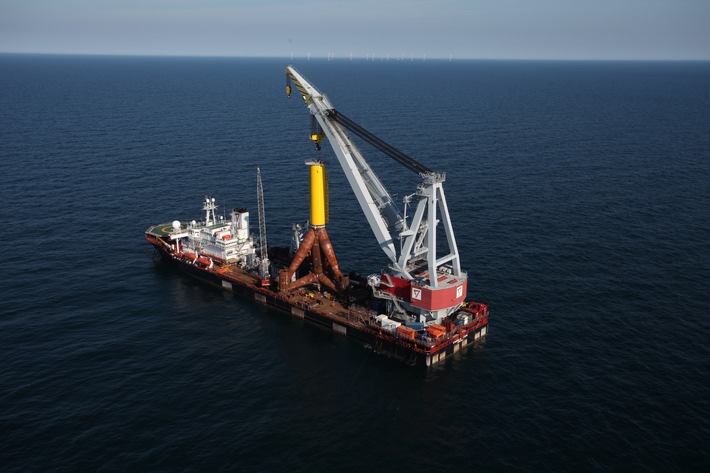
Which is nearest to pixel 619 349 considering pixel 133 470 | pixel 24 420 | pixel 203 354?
pixel 203 354

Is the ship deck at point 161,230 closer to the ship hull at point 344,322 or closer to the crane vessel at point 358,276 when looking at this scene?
the crane vessel at point 358,276

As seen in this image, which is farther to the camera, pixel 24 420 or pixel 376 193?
pixel 376 193

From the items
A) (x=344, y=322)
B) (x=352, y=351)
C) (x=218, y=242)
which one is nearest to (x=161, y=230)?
(x=218, y=242)

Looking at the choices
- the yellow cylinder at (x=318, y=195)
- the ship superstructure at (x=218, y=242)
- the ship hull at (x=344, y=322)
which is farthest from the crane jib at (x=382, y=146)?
the ship superstructure at (x=218, y=242)

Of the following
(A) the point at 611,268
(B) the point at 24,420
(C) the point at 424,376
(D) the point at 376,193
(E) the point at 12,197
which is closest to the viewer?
(B) the point at 24,420

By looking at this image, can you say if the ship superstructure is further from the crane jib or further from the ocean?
the crane jib

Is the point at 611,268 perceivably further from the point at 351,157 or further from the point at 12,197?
the point at 12,197
